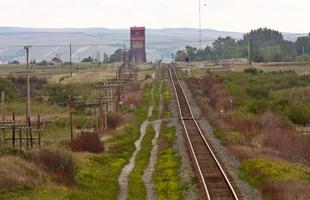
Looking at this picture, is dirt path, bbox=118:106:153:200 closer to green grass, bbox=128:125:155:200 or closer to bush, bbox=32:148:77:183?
green grass, bbox=128:125:155:200

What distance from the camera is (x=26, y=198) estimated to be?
21375 mm

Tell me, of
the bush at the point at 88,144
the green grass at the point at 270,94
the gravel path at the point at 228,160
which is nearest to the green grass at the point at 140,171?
the bush at the point at 88,144

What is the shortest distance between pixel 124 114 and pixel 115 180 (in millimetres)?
33150

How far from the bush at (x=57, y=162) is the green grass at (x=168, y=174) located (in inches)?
138

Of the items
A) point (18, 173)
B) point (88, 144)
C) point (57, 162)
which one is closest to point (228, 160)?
point (88, 144)

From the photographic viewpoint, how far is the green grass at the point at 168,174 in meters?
25.2

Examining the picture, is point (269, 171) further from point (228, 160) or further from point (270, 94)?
point (270, 94)

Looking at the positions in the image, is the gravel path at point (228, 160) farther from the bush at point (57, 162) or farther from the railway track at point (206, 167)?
the bush at point (57, 162)

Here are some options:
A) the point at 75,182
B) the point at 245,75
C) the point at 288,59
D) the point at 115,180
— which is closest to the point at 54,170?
the point at 75,182

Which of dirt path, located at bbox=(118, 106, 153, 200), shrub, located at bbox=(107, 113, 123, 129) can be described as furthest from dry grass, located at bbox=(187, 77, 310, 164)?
shrub, located at bbox=(107, 113, 123, 129)

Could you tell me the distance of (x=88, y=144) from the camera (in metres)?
37.9

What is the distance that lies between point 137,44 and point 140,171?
154972 mm

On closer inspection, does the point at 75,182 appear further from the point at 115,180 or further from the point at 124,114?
the point at 124,114

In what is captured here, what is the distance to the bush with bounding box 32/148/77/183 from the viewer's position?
26.3m
